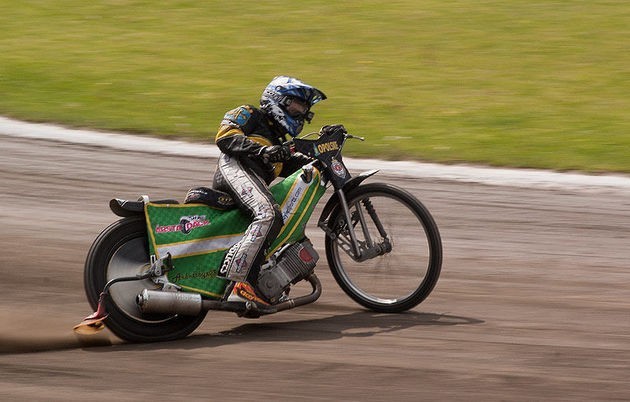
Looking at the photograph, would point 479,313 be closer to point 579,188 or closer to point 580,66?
point 579,188

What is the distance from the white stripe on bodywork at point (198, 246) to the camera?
8133 millimetres

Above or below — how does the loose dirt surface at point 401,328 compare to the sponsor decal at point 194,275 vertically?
below

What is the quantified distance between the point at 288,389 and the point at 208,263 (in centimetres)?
180

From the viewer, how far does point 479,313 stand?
852 cm

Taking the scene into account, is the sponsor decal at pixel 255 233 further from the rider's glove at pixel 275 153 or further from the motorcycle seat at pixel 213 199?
the rider's glove at pixel 275 153

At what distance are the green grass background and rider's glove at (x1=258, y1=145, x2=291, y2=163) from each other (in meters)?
6.37

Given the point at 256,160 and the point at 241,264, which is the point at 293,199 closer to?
the point at 256,160

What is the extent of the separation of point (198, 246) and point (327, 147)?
120cm

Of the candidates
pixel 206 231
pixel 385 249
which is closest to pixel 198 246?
pixel 206 231

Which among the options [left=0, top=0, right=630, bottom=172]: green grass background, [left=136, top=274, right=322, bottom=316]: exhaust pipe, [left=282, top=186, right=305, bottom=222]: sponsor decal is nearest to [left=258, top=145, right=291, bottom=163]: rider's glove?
[left=282, top=186, right=305, bottom=222]: sponsor decal

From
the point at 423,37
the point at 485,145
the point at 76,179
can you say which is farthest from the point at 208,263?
the point at 423,37

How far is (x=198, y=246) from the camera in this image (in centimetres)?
822

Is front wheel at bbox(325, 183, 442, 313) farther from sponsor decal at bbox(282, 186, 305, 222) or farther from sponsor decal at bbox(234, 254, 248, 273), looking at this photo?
sponsor decal at bbox(234, 254, 248, 273)

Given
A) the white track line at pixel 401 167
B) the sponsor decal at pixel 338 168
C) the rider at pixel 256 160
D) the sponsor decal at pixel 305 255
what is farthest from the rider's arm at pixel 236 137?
the white track line at pixel 401 167
